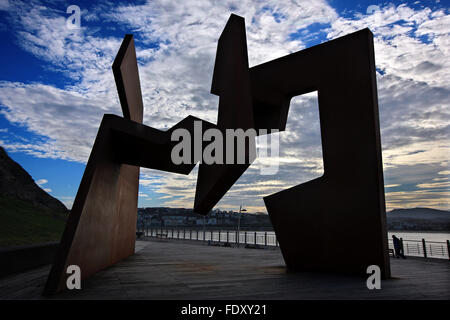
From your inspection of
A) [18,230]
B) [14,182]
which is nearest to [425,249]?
[18,230]

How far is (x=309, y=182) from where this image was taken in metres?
7.91

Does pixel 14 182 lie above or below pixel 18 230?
above

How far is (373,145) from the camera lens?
23.7 feet

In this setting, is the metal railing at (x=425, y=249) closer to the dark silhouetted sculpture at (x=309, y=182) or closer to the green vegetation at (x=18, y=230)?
the dark silhouetted sculpture at (x=309, y=182)

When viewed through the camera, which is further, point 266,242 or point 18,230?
point 266,242

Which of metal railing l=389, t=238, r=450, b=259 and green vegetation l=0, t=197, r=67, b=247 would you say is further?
metal railing l=389, t=238, r=450, b=259

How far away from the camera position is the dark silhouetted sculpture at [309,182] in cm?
688

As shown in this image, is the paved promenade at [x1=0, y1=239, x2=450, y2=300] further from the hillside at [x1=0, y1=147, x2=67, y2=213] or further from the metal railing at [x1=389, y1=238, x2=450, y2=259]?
the hillside at [x1=0, y1=147, x2=67, y2=213]

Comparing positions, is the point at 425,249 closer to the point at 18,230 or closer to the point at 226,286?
the point at 226,286

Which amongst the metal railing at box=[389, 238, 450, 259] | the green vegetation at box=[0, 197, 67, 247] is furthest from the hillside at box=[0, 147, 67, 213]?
the metal railing at box=[389, 238, 450, 259]

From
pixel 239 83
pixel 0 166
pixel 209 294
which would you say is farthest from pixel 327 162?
pixel 0 166

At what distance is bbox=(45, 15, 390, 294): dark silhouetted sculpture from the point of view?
22.6 feet
